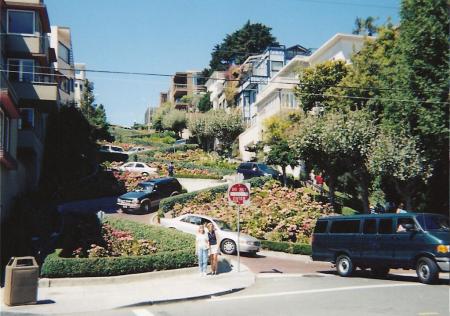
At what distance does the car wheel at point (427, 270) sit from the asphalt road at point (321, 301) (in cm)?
30

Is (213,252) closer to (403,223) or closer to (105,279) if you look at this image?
(105,279)

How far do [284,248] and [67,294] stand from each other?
11.7 meters

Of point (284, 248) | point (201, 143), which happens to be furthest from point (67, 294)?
point (201, 143)

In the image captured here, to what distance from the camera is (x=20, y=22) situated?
30.7m

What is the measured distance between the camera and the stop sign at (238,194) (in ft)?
58.0

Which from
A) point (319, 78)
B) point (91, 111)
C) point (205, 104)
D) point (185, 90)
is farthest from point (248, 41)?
point (319, 78)

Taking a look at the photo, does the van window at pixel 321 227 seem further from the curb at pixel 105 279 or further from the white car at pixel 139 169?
the white car at pixel 139 169

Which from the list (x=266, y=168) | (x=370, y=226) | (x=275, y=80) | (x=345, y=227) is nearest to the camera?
(x=370, y=226)

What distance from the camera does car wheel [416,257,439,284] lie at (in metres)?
14.8

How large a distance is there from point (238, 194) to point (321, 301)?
603 cm

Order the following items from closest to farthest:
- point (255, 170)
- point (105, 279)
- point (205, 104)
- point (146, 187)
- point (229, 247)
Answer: point (105, 279) → point (229, 247) → point (146, 187) → point (255, 170) → point (205, 104)

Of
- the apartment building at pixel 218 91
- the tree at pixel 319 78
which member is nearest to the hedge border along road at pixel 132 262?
the tree at pixel 319 78

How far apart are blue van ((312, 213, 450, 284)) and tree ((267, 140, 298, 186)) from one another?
63.9 ft

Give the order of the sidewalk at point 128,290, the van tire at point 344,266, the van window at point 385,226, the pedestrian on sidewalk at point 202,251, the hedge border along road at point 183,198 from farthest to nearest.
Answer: the hedge border along road at point 183,198
the van tire at point 344,266
the van window at point 385,226
the pedestrian on sidewalk at point 202,251
the sidewalk at point 128,290
